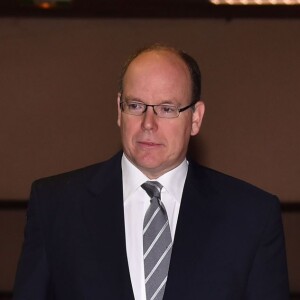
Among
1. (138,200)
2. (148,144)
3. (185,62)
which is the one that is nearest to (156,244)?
(138,200)

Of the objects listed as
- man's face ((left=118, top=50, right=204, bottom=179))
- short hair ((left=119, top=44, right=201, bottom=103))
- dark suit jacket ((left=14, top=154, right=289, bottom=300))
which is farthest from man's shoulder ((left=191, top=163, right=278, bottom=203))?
short hair ((left=119, top=44, right=201, bottom=103))

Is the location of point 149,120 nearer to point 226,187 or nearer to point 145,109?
point 145,109

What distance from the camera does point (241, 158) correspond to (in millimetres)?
5980

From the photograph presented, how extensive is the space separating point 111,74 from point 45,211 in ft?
9.99

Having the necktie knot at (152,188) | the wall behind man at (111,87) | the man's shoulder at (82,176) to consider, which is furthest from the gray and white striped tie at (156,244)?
the wall behind man at (111,87)

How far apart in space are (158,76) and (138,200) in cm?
36

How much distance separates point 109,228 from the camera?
9.46ft

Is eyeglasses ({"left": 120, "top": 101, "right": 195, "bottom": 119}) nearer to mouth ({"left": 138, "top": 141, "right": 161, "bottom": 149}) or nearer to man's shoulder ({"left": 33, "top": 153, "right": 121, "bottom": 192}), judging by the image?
mouth ({"left": 138, "top": 141, "right": 161, "bottom": 149})

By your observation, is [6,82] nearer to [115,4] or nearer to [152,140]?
[115,4]

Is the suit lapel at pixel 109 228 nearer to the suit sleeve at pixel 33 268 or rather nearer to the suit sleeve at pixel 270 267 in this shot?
the suit sleeve at pixel 33 268

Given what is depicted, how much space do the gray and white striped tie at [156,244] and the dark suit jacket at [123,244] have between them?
34 millimetres

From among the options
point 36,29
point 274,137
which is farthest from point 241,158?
point 36,29

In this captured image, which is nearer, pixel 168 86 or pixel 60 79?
pixel 168 86

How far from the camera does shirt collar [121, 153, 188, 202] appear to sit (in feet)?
9.73
